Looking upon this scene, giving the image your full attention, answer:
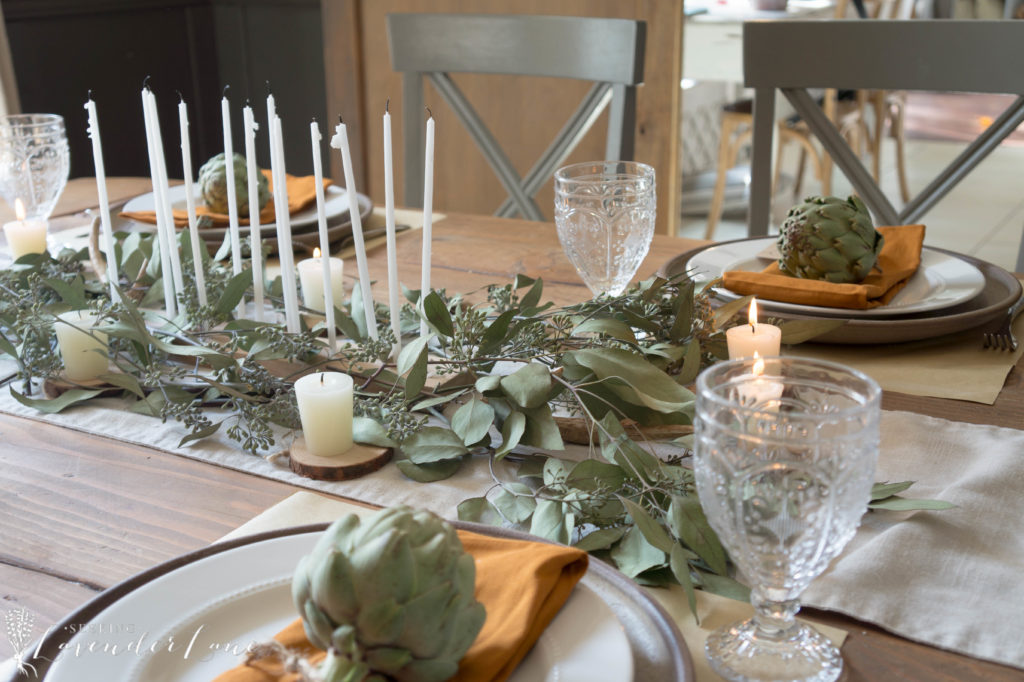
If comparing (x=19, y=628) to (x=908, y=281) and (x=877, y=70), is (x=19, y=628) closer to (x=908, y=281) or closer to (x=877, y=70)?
(x=908, y=281)

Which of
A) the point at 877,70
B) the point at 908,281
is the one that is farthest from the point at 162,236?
the point at 877,70

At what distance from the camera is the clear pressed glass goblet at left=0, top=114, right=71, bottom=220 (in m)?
1.34

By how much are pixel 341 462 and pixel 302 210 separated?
2.56 ft

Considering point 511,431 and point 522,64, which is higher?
point 522,64

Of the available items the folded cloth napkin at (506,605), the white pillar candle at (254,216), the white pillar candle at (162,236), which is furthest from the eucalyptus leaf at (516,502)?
the white pillar candle at (162,236)

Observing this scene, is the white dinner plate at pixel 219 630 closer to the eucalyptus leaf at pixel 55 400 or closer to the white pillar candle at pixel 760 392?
the white pillar candle at pixel 760 392

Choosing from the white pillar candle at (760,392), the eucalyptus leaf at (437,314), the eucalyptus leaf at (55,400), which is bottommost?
the eucalyptus leaf at (55,400)

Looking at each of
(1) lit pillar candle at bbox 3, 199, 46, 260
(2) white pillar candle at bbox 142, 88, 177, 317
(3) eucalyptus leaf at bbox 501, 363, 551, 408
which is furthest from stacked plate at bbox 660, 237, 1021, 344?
(1) lit pillar candle at bbox 3, 199, 46, 260

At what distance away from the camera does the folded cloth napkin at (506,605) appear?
468mm

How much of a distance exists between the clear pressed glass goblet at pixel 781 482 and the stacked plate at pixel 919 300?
326 millimetres

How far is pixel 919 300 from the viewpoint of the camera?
1052mm

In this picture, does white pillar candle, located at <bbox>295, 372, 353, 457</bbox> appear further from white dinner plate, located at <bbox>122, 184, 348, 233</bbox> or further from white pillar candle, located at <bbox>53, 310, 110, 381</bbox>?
white dinner plate, located at <bbox>122, 184, 348, 233</bbox>

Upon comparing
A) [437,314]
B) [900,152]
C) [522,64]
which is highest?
[522,64]

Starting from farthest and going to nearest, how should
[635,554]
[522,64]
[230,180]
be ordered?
1. [522,64]
2. [230,180]
3. [635,554]
